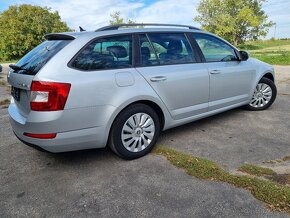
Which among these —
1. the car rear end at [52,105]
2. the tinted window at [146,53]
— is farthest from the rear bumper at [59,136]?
the tinted window at [146,53]

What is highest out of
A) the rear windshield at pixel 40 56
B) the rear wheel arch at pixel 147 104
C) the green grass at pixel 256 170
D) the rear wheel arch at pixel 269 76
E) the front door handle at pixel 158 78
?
the rear windshield at pixel 40 56

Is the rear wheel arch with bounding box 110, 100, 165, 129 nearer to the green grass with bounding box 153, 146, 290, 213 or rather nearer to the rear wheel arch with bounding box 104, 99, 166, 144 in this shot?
the rear wheel arch with bounding box 104, 99, 166, 144

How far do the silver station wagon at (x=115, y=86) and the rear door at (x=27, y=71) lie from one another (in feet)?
0.04

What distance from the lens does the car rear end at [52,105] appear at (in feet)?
8.87

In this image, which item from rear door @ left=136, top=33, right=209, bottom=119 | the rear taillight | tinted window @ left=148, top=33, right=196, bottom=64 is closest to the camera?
the rear taillight

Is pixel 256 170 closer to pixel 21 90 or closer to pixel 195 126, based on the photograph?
pixel 195 126

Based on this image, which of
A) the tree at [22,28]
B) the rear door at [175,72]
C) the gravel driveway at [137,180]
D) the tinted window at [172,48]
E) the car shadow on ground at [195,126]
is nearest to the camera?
the gravel driveway at [137,180]

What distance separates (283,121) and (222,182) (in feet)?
8.31

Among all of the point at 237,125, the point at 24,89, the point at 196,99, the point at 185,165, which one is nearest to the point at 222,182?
the point at 185,165

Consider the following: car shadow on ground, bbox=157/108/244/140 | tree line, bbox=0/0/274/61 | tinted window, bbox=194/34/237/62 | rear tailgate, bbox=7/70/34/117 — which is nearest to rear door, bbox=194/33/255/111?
tinted window, bbox=194/34/237/62

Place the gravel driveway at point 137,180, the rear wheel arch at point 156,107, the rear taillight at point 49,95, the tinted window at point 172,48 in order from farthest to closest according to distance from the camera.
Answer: the tinted window at point 172,48
the rear wheel arch at point 156,107
the rear taillight at point 49,95
the gravel driveway at point 137,180

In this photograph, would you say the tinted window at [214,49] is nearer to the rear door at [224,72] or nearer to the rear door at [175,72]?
the rear door at [224,72]

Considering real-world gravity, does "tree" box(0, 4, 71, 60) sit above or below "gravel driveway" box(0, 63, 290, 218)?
above

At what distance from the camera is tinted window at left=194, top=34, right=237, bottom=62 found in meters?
4.14
